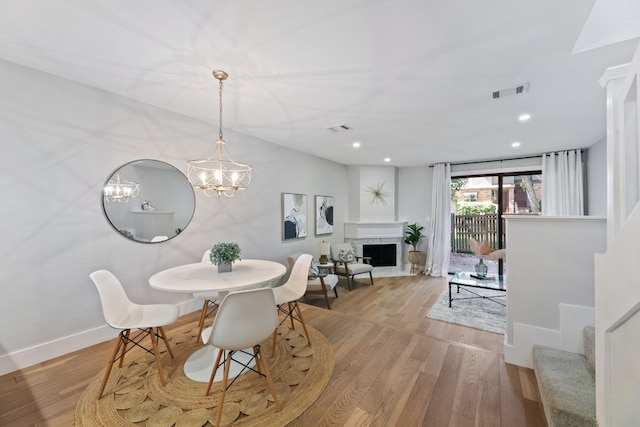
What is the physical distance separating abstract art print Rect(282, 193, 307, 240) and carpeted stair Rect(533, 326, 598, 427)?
3.45 meters

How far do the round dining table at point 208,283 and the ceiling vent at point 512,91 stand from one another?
2700 millimetres

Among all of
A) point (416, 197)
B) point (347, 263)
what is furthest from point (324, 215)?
point (416, 197)

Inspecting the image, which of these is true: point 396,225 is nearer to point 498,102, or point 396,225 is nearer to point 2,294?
point 498,102

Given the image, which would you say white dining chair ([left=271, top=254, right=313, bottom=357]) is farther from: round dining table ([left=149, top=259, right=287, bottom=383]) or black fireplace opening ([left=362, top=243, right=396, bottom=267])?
black fireplace opening ([left=362, top=243, right=396, bottom=267])

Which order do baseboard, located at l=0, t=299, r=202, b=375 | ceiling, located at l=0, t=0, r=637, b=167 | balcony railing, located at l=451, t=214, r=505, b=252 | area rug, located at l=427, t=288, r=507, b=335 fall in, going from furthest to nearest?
1. balcony railing, located at l=451, t=214, r=505, b=252
2. area rug, located at l=427, t=288, r=507, b=335
3. baseboard, located at l=0, t=299, r=202, b=375
4. ceiling, located at l=0, t=0, r=637, b=167

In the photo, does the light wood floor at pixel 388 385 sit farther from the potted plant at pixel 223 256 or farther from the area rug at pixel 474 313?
the potted plant at pixel 223 256

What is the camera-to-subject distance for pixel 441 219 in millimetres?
5734

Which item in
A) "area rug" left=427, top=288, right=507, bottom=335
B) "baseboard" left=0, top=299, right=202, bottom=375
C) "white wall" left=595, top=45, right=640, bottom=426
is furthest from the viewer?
"area rug" left=427, top=288, right=507, bottom=335

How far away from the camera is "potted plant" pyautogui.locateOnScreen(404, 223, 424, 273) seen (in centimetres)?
594

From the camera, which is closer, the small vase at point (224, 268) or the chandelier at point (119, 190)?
the small vase at point (224, 268)

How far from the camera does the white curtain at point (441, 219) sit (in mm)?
5684

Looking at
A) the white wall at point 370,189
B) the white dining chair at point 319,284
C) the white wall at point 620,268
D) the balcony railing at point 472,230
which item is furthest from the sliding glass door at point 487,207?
the white wall at point 620,268

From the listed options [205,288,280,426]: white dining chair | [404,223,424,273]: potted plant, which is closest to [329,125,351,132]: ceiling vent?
[205,288,280,426]: white dining chair

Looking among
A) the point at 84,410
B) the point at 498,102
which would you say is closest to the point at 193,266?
the point at 84,410
